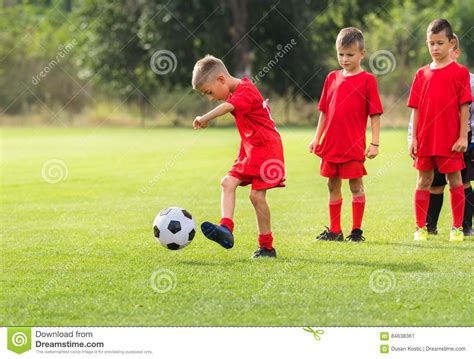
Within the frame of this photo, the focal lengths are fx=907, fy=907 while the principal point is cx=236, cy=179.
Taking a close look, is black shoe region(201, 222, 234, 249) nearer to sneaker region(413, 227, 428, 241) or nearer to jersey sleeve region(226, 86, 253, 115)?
jersey sleeve region(226, 86, 253, 115)

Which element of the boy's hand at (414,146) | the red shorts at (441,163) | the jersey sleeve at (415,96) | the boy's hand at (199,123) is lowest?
the red shorts at (441,163)

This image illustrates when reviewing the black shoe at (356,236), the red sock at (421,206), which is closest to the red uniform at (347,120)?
the black shoe at (356,236)

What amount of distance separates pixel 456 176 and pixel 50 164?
485 inches

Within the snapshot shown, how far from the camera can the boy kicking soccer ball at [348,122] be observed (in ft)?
27.9

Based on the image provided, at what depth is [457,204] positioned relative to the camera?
8.83m

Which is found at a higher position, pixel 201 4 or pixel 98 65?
pixel 201 4

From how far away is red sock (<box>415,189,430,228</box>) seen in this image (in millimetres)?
8898

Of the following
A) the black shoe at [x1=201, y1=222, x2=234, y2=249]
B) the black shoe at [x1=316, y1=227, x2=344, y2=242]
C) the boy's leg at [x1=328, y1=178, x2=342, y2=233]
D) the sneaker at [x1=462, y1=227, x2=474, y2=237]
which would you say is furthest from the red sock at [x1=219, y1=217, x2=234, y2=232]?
the sneaker at [x1=462, y1=227, x2=474, y2=237]

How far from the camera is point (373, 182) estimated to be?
14961 mm

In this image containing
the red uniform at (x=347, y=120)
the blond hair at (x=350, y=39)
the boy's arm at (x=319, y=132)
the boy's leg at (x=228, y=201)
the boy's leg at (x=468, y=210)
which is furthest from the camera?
the boy's leg at (x=468, y=210)

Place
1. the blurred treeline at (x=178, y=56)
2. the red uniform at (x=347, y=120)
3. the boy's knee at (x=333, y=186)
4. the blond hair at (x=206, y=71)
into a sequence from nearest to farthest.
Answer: the blond hair at (x=206, y=71)
the red uniform at (x=347, y=120)
the boy's knee at (x=333, y=186)
the blurred treeline at (x=178, y=56)

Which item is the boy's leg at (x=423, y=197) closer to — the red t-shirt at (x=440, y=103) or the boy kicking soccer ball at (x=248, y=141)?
the red t-shirt at (x=440, y=103)
